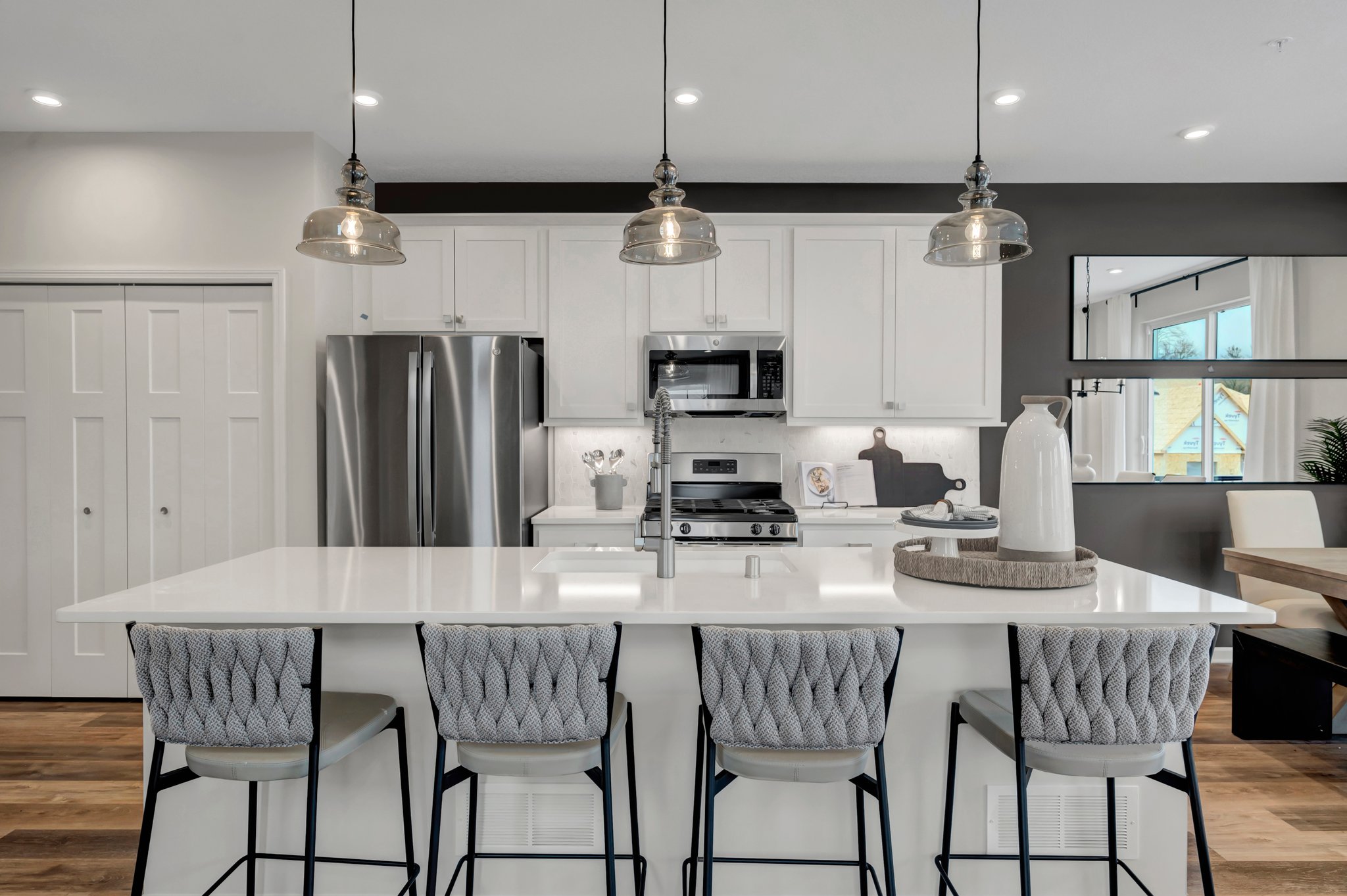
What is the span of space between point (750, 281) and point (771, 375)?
1.70ft

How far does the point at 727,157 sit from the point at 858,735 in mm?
2975

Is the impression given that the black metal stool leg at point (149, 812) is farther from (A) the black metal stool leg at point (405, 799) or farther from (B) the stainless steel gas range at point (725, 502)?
(B) the stainless steel gas range at point (725, 502)

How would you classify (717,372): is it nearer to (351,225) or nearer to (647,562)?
(647,562)

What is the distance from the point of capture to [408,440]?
3.32 metres

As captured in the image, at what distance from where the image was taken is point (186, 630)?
1.50m

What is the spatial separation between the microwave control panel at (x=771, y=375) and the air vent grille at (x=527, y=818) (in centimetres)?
231

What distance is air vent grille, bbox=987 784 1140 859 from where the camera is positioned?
74.6 inches

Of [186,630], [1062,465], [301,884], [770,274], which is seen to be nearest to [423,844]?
[301,884]

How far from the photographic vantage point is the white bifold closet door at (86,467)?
11.3 ft

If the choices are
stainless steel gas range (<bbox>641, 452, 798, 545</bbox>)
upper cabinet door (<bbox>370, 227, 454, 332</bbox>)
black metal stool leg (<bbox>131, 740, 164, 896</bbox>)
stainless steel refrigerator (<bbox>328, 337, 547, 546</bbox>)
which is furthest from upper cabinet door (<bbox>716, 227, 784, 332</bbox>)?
black metal stool leg (<bbox>131, 740, 164, 896</bbox>)

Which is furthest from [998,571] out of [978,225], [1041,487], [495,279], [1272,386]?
[1272,386]

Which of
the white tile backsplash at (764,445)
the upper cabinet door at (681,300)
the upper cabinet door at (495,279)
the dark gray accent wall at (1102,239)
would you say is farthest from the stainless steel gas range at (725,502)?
the dark gray accent wall at (1102,239)

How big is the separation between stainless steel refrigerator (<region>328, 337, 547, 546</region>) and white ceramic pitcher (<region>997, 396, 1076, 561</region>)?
2.32 m

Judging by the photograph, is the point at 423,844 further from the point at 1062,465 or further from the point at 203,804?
the point at 1062,465
